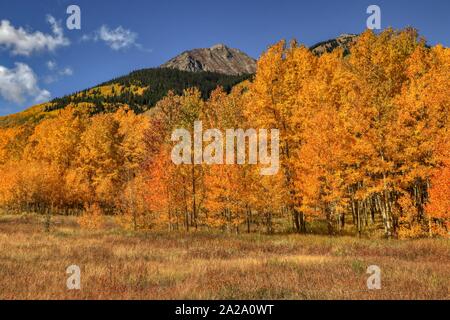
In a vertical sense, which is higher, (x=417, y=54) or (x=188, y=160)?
→ (x=417, y=54)

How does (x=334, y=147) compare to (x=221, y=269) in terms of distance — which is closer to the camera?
(x=221, y=269)

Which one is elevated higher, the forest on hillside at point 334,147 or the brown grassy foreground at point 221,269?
the forest on hillside at point 334,147

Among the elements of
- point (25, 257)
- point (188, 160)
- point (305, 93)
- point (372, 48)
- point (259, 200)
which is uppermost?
point (372, 48)

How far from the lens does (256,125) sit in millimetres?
31531

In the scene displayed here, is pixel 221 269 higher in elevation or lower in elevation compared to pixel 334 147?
lower

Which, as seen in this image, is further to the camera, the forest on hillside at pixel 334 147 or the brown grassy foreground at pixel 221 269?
the forest on hillside at pixel 334 147

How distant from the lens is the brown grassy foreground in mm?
11414

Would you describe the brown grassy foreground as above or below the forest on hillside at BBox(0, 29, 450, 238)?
below

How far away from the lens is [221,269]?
610 inches

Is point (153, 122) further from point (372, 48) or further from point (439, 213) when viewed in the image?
point (439, 213)

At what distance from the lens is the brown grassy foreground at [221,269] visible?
11414mm
